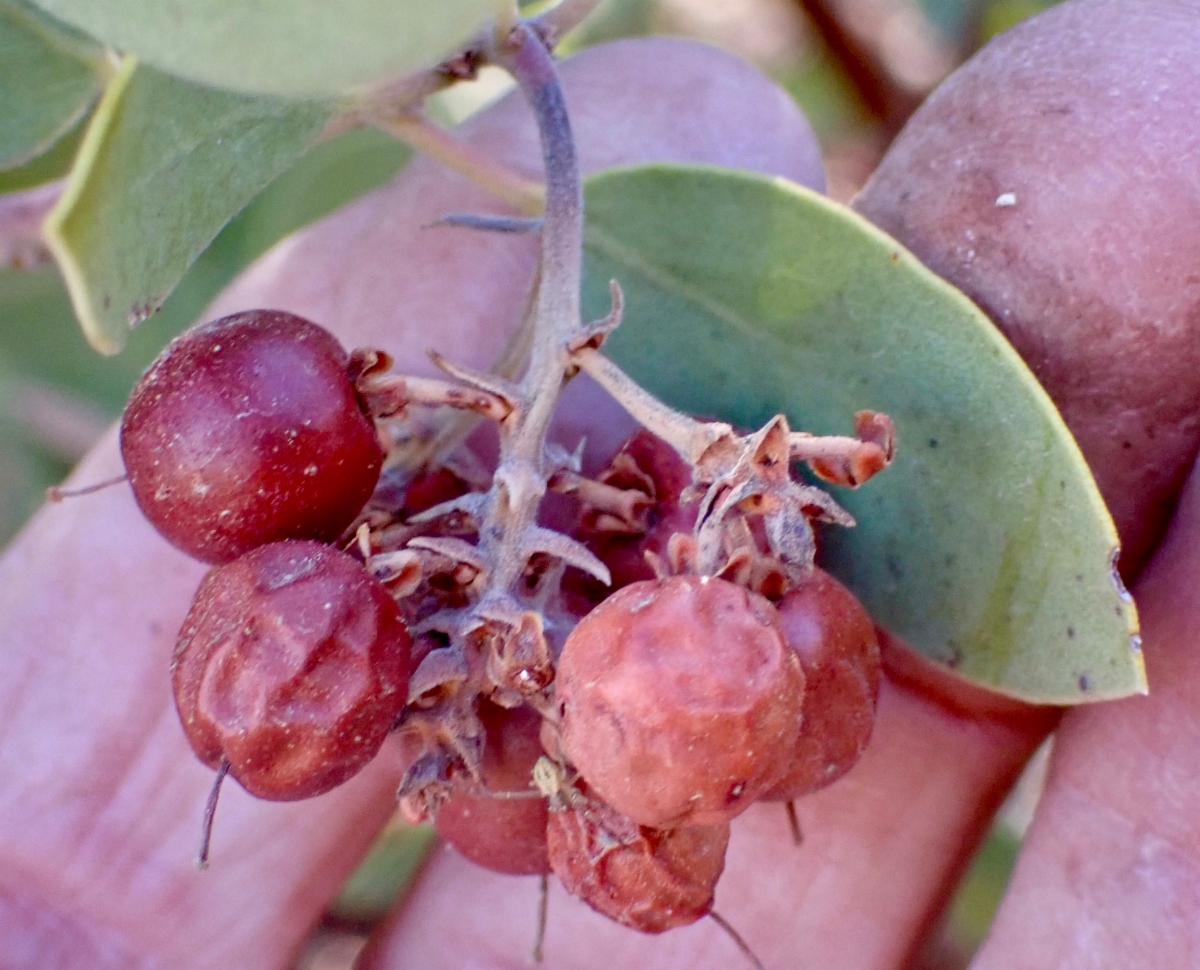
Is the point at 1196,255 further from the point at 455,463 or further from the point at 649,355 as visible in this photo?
the point at 455,463

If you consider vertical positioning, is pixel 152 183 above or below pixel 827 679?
above

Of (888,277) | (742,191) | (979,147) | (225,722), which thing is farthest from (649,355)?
(225,722)

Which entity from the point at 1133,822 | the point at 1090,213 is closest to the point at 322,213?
the point at 1090,213

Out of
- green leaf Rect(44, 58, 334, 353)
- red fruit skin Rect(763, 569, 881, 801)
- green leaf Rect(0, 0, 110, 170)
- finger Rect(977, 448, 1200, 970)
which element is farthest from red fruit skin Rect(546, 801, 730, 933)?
green leaf Rect(0, 0, 110, 170)

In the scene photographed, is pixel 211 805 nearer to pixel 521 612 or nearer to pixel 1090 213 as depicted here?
pixel 521 612

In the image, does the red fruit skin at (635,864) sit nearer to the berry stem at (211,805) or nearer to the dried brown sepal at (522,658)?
the dried brown sepal at (522,658)

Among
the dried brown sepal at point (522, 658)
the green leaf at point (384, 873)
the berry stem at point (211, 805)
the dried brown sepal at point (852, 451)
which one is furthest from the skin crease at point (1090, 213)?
the green leaf at point (384, 873)

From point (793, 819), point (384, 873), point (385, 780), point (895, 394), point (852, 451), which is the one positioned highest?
point (852, 451)
